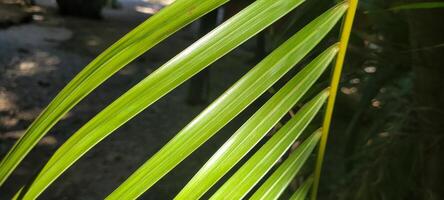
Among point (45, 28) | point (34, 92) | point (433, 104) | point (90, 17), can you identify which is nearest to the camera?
point (433, 104)

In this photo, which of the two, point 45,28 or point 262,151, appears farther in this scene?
point 45,28

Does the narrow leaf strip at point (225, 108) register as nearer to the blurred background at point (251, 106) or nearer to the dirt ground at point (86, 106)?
the blurred background at point (251, 106)

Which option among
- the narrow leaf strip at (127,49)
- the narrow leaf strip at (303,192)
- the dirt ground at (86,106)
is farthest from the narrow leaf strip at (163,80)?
the dirt ground at (86,106)

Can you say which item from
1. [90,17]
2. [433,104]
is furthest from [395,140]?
[90,17]

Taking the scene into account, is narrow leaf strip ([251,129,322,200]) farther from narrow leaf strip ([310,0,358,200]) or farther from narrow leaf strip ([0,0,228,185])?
narrow leaf strip ([0,0,228,185])

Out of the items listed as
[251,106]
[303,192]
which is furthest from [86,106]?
[303,192]

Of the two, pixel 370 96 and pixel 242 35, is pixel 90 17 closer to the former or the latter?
pixel 370 96
